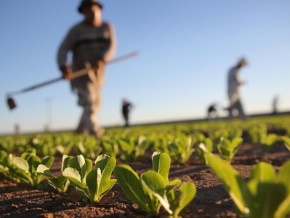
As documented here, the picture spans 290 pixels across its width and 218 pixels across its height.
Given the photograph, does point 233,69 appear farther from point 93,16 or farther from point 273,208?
point 273,208

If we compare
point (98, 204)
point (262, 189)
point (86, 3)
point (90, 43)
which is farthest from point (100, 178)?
point (86, 3)

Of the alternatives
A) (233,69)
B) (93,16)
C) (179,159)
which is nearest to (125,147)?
(179,159)

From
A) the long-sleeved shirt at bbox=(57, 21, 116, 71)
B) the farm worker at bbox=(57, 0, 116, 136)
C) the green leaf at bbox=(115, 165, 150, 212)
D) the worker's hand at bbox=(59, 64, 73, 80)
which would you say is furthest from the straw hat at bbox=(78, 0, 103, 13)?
the green leaf at bbox=(115, 165, 150, 212)

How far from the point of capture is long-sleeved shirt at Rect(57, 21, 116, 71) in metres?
6.80

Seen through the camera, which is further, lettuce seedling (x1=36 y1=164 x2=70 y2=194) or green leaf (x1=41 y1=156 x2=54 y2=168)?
green leaf (x1=41 y1=156 x2=54 y2=168)

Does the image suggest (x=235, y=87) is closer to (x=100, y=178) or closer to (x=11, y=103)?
(x=11, y=103)

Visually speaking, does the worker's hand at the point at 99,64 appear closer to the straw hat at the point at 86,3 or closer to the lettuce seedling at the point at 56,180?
the straw hat at the point at 86,3

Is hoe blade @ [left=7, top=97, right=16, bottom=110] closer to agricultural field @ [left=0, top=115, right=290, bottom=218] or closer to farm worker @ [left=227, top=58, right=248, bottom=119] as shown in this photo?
agricultural field @ [left=0, top=115, right=290, bottom=218]

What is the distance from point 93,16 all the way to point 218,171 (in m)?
6.38

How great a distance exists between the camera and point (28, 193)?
72.5 inches

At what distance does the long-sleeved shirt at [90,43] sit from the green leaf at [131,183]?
18.6 ft

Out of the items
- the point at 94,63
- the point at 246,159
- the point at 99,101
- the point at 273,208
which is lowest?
the point at 246,159

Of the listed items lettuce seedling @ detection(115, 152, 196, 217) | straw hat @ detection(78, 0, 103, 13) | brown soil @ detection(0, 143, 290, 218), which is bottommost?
brown soil @ detection(0, 143, 290, 218)

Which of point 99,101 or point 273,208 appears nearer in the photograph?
point 273,208
